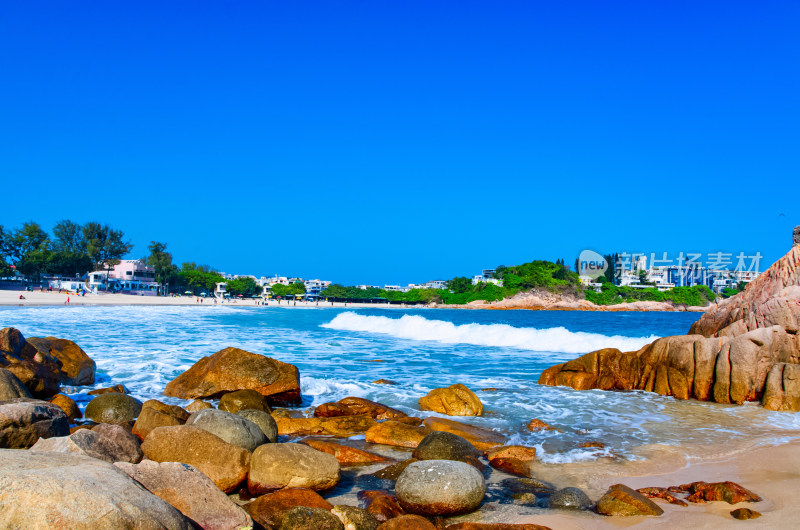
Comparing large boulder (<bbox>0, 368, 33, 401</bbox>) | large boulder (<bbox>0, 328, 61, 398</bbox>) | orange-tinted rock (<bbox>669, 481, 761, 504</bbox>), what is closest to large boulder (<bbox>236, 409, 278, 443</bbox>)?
large boulder (<bbox>0, 368, 33, 401</bbox>)

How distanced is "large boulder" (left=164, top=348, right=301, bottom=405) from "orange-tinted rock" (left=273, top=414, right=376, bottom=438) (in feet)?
5.99

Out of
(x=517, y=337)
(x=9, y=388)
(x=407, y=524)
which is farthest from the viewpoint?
(x=517, y=337)

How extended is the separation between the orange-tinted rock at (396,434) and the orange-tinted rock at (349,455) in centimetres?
70

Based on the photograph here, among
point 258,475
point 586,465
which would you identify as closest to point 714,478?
point 586,465

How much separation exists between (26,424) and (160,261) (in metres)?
129

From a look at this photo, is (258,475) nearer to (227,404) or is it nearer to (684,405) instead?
(227,404)

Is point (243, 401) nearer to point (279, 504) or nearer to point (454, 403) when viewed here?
point (454, 403)

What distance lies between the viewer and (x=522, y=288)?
457 ft

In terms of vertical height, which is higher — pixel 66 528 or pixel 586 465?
pixel 66 528

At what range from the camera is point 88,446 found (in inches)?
227

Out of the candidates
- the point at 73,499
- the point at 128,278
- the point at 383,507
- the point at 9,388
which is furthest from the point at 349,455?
the point at 128,278

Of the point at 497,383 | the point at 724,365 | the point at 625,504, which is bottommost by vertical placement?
the point at 497,383

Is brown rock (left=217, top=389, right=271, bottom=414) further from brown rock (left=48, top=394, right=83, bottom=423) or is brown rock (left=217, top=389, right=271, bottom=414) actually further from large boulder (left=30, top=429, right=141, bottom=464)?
large boulder (left=30, top=429, right=141, bottom=464)

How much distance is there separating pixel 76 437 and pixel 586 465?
6.21 meters
